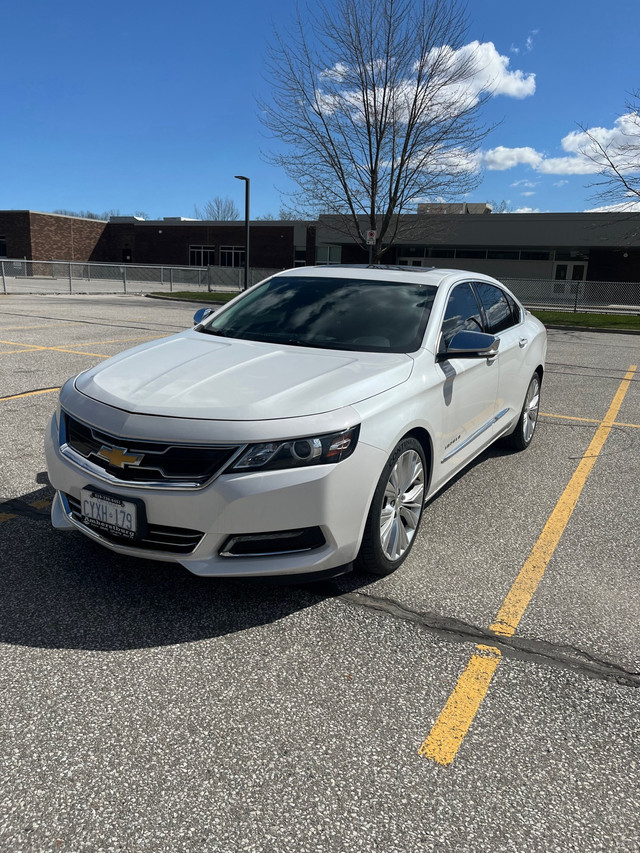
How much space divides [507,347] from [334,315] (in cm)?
163

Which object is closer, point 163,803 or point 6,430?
point 163,803

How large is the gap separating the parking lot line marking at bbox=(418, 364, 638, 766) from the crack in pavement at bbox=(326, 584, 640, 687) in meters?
0.07

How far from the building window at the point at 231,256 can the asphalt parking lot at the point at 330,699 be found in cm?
5059

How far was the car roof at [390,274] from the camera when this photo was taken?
179 inches

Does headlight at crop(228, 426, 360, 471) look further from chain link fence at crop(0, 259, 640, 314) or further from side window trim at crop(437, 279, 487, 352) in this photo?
chain link fence at crop(0, 259, 640, 314)

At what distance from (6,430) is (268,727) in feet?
14.8

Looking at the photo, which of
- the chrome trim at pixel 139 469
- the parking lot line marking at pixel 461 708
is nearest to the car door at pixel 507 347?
the parking lot line marking at pixel 461 708

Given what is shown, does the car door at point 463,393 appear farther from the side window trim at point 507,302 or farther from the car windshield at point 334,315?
the car windshield at point 334,315

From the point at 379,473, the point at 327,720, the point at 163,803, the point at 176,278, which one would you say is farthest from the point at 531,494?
the point at 176,278

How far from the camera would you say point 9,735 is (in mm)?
2258

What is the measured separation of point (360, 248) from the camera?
44.2 meters

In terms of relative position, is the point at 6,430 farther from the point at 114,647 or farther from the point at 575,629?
the point at 575,629

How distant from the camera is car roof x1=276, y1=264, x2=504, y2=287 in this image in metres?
4.54

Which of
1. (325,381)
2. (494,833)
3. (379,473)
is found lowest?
(494,833)
